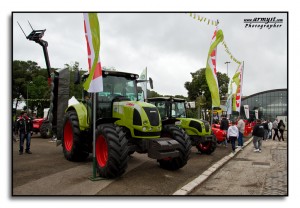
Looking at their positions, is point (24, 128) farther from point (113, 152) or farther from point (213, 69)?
point (213, 69)

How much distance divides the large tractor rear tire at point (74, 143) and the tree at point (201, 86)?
27.5 m

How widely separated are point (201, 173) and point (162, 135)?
1540 mm

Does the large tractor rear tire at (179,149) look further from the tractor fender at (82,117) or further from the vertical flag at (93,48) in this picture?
the vertical flag at (93,48)

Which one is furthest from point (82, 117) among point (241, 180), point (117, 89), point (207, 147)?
point (207, 147)

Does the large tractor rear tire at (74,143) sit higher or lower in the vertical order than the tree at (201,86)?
lower

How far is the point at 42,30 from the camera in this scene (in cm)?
631

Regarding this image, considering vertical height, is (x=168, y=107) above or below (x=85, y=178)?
above

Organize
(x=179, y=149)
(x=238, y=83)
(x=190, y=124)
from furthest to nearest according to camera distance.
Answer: (x=238, y=83) → (x=190, y=124) → (x=179, y=149)

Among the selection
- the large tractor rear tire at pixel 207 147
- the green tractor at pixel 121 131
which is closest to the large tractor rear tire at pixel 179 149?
the green tractor at pixel 121 131

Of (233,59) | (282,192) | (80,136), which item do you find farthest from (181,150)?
(233,59)

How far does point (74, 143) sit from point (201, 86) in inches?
1127

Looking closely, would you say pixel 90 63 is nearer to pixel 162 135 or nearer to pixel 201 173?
pixel 162 135

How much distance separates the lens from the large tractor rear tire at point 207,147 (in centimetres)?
1120

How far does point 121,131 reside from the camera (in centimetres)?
630
